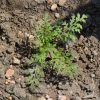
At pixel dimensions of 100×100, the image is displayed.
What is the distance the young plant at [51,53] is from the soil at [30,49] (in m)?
0.10

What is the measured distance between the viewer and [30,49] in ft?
12.3

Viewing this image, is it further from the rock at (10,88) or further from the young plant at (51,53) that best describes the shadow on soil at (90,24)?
the rock at (10,88)

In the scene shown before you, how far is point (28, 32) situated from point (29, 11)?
0.75ft

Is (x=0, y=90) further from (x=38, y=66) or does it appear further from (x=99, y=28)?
(x=99, y=28)

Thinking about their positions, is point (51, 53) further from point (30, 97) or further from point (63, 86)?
point (30, 97)

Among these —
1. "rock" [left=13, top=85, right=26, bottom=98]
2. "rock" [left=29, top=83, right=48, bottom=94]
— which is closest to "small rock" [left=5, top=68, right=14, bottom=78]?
"rock" [left=13, top=85, right=26, bottom=98]

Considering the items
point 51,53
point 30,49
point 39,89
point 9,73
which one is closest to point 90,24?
point 51,53

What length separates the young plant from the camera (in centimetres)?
356

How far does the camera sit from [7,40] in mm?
3762

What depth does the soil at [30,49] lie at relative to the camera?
361 centimetres

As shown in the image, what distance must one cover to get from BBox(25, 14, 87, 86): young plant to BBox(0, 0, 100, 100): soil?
0.10 m

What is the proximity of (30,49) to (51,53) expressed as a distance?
24 centimetres

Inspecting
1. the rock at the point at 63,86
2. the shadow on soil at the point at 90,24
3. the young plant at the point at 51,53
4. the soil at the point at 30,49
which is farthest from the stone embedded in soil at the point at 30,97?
the shadow on soil at the point at 90,24

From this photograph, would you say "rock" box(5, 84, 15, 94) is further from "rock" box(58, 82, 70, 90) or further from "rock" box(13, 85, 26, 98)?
"rock" box(58, 82, 70, 90)
